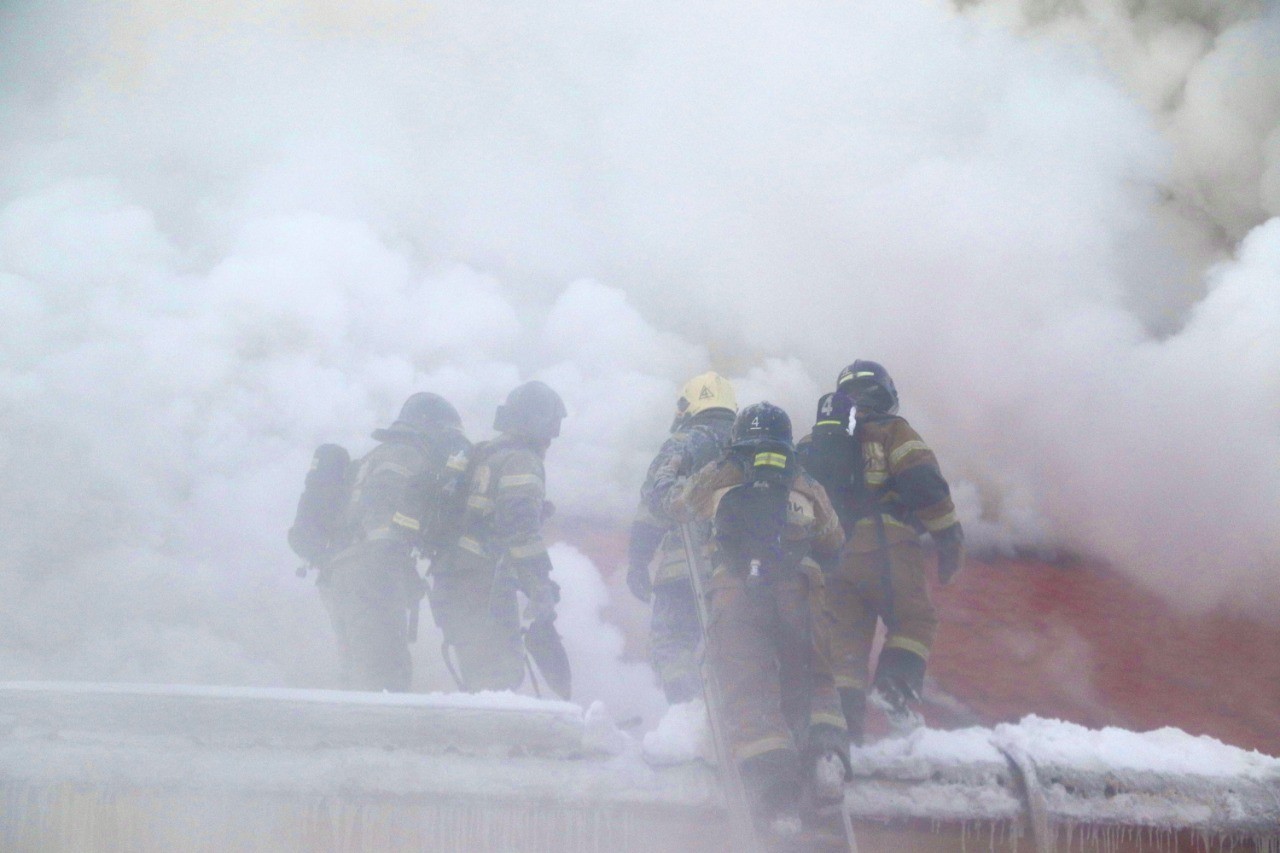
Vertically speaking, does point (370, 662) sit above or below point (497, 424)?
below

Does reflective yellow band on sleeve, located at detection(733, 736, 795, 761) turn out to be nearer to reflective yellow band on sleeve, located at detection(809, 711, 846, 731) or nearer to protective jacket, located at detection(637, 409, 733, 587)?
reflective yellow band on sleeve, located at detection(809, 711, 846, 731)

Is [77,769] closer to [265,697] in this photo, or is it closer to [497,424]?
[265,697]

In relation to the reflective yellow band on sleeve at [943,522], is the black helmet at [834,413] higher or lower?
higher

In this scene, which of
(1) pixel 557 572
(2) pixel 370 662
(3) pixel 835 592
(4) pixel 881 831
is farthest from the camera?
(1) pixel 557 572

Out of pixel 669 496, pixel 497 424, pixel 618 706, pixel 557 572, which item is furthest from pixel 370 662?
pixel 557 572

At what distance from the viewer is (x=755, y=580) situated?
211cm

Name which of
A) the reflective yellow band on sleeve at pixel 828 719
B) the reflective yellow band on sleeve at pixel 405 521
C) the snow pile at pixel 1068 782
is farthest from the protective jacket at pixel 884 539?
the reflective yellow band on sleeve at pixel 405 521

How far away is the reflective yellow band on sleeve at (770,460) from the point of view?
221 centimetres

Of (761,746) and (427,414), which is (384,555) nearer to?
(427,414)

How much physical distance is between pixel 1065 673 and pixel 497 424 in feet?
15.9

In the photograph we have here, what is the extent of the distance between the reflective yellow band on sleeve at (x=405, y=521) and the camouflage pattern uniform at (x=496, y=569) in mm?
174

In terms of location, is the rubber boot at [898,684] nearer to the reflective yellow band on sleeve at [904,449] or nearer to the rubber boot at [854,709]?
the rubber boot at [854,709]

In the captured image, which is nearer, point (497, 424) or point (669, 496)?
point (669, 496)

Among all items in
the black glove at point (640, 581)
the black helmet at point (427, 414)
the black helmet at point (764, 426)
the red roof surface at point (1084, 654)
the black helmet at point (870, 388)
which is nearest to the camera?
the black helmet at point (764, 426)
